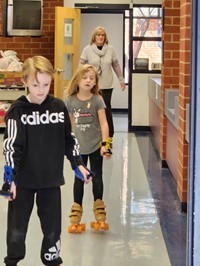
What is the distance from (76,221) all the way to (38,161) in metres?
1.55

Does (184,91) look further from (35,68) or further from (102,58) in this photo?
(102,58)

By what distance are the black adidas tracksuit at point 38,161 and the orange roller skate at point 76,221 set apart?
4.07 feet

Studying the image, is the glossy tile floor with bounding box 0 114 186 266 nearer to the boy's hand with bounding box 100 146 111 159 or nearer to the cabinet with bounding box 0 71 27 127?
the boy's hand with bounding box 100 146 111 159

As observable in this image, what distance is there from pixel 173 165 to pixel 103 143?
7.16ft

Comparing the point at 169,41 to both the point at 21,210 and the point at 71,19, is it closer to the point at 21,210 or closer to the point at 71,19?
the point at 71,19

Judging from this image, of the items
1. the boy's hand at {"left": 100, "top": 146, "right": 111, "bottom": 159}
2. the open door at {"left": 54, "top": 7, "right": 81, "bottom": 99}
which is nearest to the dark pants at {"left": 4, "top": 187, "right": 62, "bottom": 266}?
the boy's hand at {"left": 100, "top": 146, "right": 111, "bottom": 159}

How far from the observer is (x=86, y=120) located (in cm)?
433

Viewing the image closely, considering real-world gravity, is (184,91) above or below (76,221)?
above

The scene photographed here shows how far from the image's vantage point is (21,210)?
10.1ft

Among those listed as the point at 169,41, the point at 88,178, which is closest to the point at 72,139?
the point at 88,178

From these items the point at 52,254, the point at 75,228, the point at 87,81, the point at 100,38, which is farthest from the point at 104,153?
the point at 100,38

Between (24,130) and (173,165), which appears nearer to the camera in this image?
(24,130)

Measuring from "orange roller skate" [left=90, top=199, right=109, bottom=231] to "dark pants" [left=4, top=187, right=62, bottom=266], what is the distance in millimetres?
1312

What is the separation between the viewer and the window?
9.82 m
